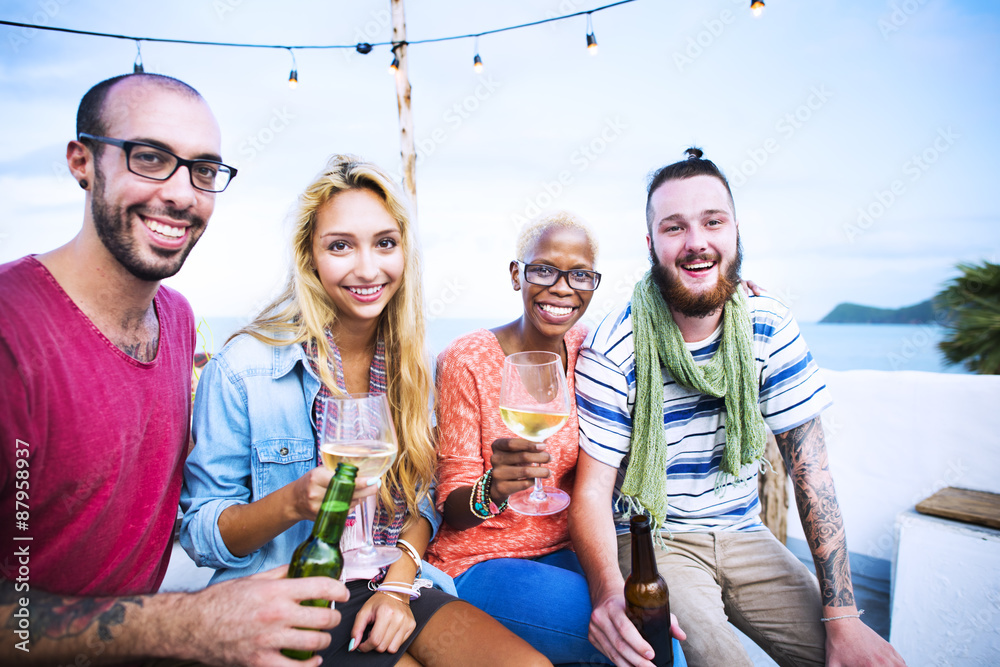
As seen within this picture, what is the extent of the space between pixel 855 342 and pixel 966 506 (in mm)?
32680

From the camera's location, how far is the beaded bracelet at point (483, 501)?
172 cm

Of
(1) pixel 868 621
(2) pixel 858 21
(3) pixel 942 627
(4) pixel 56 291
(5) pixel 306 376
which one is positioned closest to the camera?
(4) pixel 56 291

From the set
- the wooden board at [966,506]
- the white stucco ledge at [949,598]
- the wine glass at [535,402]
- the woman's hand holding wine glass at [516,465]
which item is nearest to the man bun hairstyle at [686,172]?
the wine glass at [535,402]

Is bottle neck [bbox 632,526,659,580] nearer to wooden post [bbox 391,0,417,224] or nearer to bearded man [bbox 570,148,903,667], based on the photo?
bearded man [bbox 570,148,903,667]

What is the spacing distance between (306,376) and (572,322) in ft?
3.62

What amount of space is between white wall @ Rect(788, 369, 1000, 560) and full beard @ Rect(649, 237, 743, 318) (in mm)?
3021

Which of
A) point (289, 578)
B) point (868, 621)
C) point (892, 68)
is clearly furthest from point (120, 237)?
point (892, 68)

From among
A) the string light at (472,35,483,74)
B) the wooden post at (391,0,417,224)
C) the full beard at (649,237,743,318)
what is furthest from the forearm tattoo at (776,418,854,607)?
the string light at (472,35,483,74)

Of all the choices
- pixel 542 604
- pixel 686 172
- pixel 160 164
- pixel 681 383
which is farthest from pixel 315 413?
pixel 686 172

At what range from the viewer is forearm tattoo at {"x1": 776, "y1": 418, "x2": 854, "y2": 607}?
192 cm

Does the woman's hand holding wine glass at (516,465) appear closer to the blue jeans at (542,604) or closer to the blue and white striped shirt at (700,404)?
the blue jeans at (542,604)

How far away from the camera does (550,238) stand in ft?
7.43

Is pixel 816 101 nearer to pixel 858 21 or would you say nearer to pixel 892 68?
Result: pixel 858 21

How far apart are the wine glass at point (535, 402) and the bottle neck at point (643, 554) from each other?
24 centimetres
